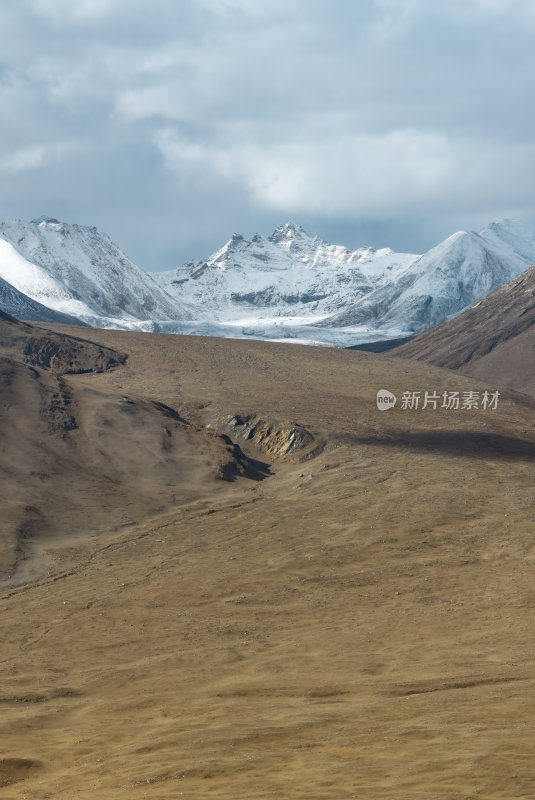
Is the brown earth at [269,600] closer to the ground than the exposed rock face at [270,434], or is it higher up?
closer to the ground

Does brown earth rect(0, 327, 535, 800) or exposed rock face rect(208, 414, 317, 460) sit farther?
exposed rock face rect(208, 414, 317, 460)

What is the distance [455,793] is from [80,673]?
17.9 m

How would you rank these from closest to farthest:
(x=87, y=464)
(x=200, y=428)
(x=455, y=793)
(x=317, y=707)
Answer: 1. (x=455, y=793)
2. (x=317, y=707)
3. (x=87, y=464)
4. (x=200, y=428)

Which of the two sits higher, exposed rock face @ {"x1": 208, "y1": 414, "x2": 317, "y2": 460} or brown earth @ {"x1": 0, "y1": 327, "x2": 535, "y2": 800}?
exposed rock face @ {"x1": 208, "y1": 414, "x2": 317, "y2": 460}

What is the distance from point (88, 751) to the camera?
23766mm

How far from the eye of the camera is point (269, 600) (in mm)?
43375

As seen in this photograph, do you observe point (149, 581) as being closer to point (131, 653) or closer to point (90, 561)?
point (90, 561)

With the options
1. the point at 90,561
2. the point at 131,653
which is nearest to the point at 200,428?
the point at 90,561

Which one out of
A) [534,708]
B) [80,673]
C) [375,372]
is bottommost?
[80,673]

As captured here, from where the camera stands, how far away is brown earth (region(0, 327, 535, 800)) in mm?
21797

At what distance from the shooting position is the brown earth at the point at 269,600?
71.5 feet

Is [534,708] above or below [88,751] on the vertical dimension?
above

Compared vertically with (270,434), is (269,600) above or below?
below

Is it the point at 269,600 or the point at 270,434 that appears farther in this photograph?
the point at 270,434
